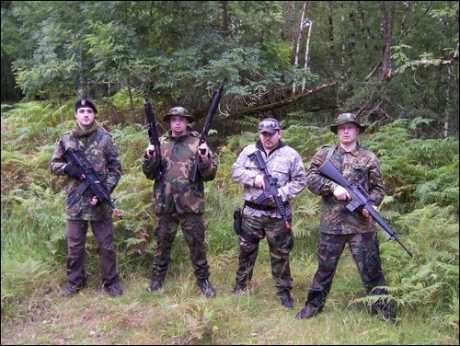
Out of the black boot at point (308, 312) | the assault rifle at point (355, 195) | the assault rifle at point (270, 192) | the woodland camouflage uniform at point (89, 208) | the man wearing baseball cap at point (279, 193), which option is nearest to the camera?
the assault rifle at point (355, 195)

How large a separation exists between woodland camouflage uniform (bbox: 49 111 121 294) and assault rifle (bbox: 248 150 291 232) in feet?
6.14

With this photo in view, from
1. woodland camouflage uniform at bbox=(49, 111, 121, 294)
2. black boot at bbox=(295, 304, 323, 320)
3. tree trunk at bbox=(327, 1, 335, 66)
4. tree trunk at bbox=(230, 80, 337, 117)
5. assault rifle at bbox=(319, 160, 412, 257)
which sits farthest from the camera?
tree trunk at bbox=(327, 1, 335, 66)

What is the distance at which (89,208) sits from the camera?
621cm

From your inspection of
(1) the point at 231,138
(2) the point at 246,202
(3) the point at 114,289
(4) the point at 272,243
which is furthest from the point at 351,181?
(1) the point at 231,138

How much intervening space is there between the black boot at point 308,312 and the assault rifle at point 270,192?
929mm

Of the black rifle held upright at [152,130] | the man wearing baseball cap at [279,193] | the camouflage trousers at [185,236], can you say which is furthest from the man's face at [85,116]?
the man wearing baseball cap at [279,193]

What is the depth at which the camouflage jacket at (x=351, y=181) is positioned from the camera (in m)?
5.53

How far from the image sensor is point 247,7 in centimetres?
909

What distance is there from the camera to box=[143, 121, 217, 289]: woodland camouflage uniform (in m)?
6.19

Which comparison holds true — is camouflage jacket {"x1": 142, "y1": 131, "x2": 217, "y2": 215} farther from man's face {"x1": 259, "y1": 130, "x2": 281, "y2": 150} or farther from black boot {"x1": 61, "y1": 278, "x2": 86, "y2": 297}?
black boot {"x1": 61, "y1": 278, "x2": 86, "y2": 297}

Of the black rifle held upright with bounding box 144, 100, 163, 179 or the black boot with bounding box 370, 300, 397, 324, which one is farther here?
the black rifle held upright with bounding box 144, 100, 163, 179

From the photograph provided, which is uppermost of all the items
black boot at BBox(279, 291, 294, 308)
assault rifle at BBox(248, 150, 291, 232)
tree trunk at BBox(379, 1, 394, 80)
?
tree trunk at BBox(379, 1, 394, 80)

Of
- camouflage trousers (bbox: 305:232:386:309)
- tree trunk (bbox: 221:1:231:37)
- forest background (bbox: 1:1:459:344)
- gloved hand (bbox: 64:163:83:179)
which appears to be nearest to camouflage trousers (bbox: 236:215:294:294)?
forest background (bbox: 1:1:459:344)

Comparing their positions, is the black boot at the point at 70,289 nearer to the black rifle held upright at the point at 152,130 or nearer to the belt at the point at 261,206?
the black rifle held upright at the point at 152,130
